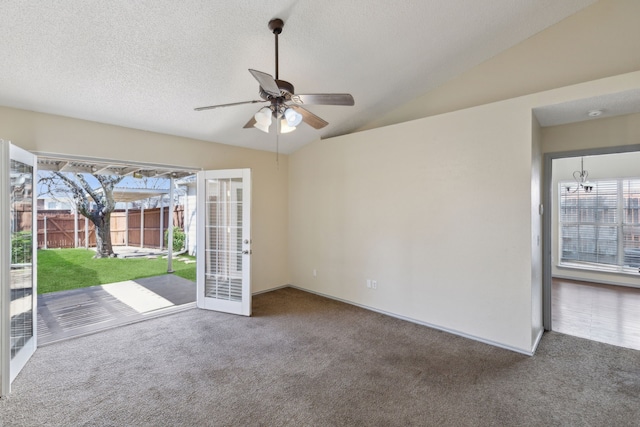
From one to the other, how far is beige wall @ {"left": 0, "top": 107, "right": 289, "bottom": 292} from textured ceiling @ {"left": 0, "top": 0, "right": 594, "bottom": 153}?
0.15m

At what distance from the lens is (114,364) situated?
9.25ft

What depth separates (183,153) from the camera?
4.29m

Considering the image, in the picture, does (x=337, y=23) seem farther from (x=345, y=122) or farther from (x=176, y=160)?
(x=176, y=160)

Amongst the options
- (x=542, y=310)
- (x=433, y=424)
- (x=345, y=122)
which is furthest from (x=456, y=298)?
(x=345, y=122)

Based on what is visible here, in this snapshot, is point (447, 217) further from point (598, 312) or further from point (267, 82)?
point (598, 312)

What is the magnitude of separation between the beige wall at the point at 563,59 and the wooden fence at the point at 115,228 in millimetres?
9410

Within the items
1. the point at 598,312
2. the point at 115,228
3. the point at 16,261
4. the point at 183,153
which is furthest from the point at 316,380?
the point at 115,228

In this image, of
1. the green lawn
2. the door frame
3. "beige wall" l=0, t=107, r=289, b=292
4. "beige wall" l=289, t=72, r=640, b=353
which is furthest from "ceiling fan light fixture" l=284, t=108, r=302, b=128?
the green lawn

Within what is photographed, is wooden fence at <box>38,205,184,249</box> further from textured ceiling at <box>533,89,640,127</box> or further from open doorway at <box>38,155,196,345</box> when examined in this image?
textured ceiling at <box>533,89,640,127</box>

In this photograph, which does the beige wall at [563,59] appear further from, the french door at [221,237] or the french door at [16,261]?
the french door at [16,261]

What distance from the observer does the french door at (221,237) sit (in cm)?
428

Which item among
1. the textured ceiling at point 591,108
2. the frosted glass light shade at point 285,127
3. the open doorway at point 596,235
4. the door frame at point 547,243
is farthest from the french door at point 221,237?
the open doorway at point 596,235

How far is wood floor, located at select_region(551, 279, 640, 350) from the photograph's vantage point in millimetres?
3477

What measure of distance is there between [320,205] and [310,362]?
8.94 feet
